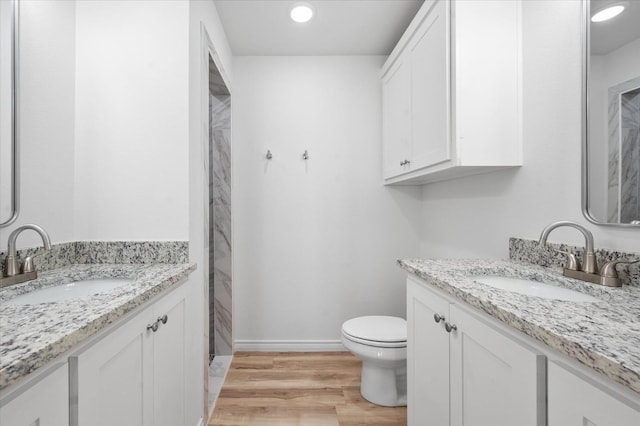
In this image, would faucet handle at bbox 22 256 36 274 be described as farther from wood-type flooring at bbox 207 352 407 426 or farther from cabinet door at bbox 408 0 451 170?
cabinet door at bbox 408 0 451 170

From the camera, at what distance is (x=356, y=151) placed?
241cm

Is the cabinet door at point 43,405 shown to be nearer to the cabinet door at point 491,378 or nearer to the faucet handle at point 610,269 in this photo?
the cabinet door at point 491,378

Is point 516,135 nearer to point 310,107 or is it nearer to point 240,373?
point 310,107

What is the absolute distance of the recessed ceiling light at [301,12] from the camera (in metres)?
1.83

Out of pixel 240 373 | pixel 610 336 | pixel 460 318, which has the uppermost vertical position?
pixel 610 336

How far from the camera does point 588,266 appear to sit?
97 centimetres

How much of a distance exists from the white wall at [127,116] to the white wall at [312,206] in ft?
3.44

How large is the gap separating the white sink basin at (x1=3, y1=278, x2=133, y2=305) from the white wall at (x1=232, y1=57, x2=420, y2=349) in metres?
1.25

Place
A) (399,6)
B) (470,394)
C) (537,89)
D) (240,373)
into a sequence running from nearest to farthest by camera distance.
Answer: (470,394)
(537,89)
(399,6)
(240,373)

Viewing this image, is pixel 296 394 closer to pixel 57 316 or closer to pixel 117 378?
pixel 117 378

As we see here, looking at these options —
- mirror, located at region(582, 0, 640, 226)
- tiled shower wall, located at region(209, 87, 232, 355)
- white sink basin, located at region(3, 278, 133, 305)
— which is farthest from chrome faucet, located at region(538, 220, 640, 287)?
tiled shower wall, located at region(209, 87, 232, 355)

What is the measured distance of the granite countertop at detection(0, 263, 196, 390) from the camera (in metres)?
0.48

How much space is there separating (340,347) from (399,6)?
8.07 ft

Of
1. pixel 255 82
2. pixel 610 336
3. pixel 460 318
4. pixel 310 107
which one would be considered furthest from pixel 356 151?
pixel 610 336
